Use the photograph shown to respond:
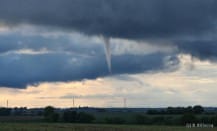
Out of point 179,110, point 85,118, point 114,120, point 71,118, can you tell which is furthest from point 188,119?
point 179,110

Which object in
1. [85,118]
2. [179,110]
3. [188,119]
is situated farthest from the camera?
[179,110]

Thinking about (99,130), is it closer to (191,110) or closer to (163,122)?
(163,122)

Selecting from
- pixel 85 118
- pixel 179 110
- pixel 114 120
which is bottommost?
pixel 114 120

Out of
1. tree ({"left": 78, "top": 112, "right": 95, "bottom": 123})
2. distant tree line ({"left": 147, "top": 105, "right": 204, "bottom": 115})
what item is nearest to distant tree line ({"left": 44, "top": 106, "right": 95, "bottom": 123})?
tree ({"left": 78, "top": 112, "right": 95, "bottom": 123})

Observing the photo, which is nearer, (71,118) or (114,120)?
(114,120)

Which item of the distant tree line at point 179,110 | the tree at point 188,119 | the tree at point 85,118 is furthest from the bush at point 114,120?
the distant tree line at point 179,110

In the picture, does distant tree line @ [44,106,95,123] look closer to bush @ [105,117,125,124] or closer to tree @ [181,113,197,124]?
bush @ [105,117,125,124]

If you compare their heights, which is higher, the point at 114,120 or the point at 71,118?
the point at 71,118

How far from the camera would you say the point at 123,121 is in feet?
465

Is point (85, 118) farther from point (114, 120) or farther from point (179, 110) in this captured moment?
point (179, 110)

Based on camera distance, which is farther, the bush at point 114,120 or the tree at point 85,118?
the tree at point 85,118

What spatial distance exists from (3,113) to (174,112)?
223ft

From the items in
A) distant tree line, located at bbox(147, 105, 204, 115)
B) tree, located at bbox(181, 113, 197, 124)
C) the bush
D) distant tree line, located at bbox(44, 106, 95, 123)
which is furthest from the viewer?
distant tree line, located at bbox(147, 105, 204, 115)

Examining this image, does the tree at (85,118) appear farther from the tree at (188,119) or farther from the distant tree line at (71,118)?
the tree at (188,119)
